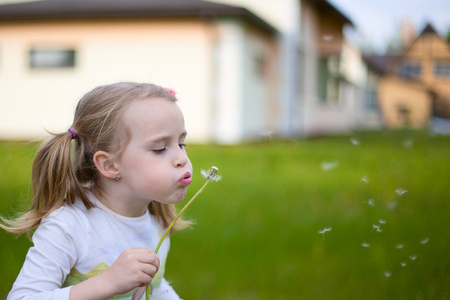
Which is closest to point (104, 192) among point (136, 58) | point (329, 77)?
point (136, 58)

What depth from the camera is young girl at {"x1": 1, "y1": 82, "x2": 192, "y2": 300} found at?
1247 millimetres

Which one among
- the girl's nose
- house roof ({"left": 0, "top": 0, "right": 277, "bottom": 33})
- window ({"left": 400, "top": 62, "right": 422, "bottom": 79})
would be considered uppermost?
house roof ({"left": 0, "top": 0, "right": 277, "bottom": 33})

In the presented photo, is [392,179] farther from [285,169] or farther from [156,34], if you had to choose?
[156,34]

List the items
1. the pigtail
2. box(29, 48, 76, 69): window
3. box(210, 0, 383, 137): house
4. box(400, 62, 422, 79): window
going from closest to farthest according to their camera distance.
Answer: the pigtail → box(400, 62, 422, 79): window → box(29, 48, 76, 69): window → box(210, 0, 383, 137): house

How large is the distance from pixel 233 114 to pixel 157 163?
30.9 feet

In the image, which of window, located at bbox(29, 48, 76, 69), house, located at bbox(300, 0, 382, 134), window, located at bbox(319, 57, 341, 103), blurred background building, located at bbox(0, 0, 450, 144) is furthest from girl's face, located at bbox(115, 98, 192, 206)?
window, located at bbox(319, 57, 341, 103)

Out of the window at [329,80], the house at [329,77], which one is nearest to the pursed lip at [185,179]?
the house at [329,77]

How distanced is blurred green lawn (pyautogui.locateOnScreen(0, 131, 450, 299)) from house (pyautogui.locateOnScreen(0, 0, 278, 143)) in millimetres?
4381

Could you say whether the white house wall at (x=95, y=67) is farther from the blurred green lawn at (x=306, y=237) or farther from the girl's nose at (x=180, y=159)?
the girl's nose at (x=180, y=159)

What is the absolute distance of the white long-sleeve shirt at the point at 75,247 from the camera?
1263 mm

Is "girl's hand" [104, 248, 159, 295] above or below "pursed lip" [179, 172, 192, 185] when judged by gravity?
below

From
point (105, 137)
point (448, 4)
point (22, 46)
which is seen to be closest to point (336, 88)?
point (22, 46)

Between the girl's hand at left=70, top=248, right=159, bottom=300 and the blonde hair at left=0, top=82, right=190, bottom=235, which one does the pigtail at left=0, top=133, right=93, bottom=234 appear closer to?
the blonde hair at left=0, top=82, right=190, bottom=235

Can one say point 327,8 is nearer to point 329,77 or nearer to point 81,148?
point 329,77
